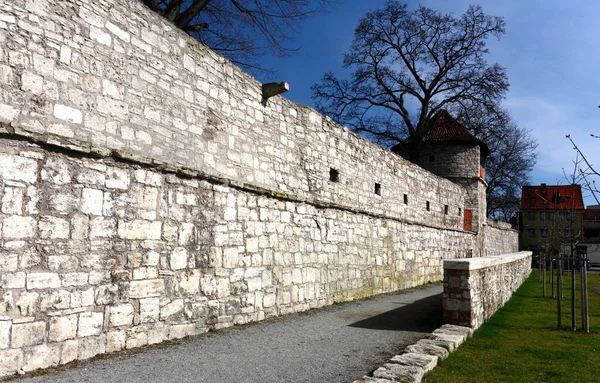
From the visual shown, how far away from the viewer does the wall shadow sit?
6453 mm

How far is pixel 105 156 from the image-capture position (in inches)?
181

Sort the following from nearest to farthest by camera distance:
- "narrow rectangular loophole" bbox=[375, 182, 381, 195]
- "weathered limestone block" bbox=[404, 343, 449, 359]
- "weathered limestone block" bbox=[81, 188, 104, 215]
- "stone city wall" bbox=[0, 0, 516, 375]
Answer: "stone city wall" bbox=[0, 0, 516, 375], "weathered limestone block" bbox=[81, 188, 104, 215], "weathered limestone block" bbox=[404, 343, 449, 359], "narrow rectangular loophole" bbox=[375, 182, 381, 195]

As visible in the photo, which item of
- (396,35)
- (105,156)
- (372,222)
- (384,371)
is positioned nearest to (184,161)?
(105,156)

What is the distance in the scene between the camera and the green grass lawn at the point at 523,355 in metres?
4.23

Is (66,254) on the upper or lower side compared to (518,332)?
upper

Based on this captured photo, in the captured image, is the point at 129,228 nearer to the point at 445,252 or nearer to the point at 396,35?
the point at 445,252

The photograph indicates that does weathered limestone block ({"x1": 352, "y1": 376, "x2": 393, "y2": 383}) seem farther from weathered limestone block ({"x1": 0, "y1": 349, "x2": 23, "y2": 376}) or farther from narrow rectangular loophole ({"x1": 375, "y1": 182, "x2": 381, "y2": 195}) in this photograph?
narrow rectangular loophole ({"x1": 375, "y1": 182, "x2": 381, "y2": 195})

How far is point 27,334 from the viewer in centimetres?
380

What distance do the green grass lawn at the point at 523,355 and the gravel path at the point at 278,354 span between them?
697 mm

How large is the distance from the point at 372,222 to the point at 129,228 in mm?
6887

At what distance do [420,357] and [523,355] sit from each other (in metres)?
1.54

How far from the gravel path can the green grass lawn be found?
697 millimetres

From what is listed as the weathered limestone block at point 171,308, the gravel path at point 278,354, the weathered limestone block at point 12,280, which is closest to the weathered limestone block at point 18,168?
the weathered limestone block at point 12,280

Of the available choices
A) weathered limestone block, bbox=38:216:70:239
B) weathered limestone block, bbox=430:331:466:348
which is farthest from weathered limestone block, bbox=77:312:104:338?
weathered limestone block, bbox=430:331:466:348
